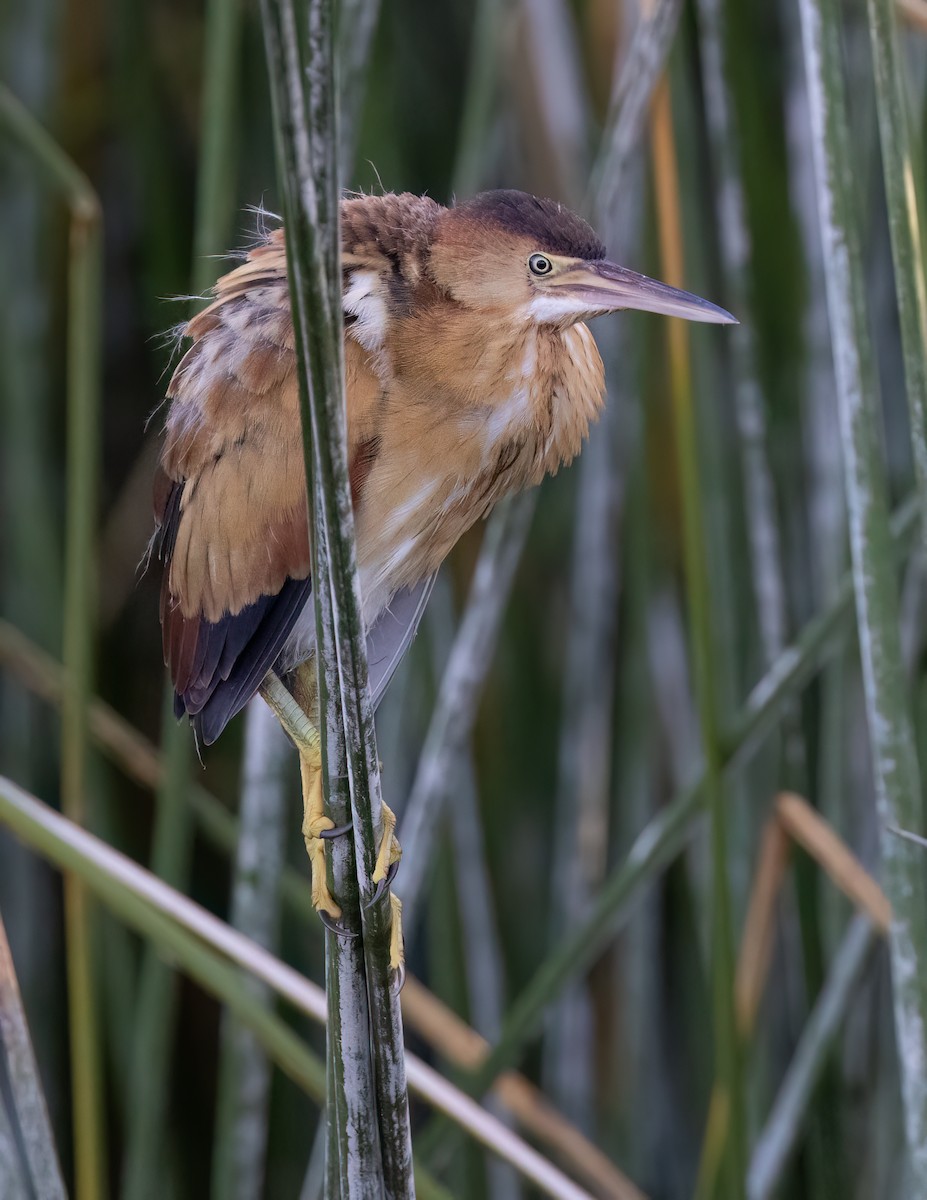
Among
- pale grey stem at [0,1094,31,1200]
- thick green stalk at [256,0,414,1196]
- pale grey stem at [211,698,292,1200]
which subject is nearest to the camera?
thick green stalk at [256,0,414,1196]

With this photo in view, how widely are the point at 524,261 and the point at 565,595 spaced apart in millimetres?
805

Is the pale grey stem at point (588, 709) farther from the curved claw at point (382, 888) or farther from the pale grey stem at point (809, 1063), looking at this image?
the curved claw at point (382, 888)

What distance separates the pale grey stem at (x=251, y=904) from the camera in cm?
107

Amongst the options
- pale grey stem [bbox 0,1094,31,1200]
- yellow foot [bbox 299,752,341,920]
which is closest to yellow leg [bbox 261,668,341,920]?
yellow foot [bbox 299,752,341,920]

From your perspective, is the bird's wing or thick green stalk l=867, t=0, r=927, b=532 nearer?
thick green stalk l=867, t=0, r=927, b=532

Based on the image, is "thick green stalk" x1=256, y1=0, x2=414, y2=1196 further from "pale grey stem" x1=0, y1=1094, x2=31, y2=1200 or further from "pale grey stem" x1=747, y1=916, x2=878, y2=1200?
"pale grey stem" x1=747, y1=916, x2=878, y2=1200

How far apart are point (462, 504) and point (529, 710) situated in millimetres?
558

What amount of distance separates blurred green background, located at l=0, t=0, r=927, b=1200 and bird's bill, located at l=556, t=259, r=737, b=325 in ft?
0.42

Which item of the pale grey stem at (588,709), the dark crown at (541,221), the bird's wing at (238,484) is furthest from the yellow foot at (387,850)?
the pale grey stem at (588,709)

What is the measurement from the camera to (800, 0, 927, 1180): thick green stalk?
2.35 feet

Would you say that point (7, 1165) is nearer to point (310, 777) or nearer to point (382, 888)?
point (382, 888)

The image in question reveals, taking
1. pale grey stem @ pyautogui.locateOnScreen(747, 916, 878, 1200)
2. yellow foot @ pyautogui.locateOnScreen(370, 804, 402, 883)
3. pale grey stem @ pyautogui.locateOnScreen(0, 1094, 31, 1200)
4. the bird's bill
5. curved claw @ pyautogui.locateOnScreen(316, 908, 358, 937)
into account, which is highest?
the bird's bill

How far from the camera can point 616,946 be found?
1578mm

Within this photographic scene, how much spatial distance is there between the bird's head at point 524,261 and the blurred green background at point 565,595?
0.11 meters
